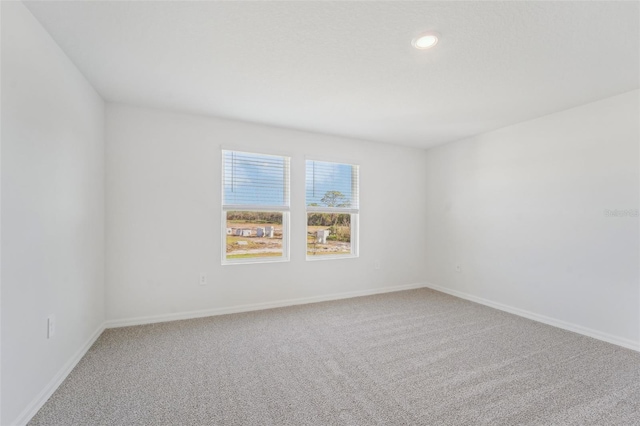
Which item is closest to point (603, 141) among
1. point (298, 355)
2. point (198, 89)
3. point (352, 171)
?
point (352, 171)

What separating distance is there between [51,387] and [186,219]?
174 cm

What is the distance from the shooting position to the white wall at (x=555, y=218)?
8.53ft

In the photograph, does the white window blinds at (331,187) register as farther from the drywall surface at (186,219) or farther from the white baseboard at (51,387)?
the white baseboard at (51,387)

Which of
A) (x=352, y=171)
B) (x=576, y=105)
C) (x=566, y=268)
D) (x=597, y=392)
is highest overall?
(x=576, y=105)

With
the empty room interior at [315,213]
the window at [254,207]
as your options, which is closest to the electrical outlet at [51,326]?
the empty room interior at [315,213]

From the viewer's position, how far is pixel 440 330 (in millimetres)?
2879

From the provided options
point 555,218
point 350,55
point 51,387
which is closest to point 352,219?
point 555,218

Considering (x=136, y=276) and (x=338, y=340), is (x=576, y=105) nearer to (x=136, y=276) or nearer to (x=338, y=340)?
(x=338, y=340)

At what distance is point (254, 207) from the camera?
11.6 ft

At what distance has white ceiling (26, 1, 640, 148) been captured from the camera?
161 cm

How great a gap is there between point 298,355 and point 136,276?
1.94 m

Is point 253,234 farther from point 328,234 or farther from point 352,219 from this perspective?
point 352,219

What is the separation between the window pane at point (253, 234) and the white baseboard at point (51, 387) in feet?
4.98

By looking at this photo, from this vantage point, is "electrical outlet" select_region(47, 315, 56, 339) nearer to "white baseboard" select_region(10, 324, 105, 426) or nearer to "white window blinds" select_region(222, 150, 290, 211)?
"white baseboard" select_region(10, 324, 105, 426)
